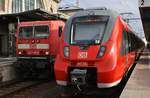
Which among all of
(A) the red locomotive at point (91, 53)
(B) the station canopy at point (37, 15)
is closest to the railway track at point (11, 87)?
(A) the red locomotive at point (91, 53)

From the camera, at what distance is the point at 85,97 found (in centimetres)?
1299

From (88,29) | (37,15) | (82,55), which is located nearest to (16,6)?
(37,15)

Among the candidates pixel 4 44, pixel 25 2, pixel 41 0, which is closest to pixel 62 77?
pixel 4 44

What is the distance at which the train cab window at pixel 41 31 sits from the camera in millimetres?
18438

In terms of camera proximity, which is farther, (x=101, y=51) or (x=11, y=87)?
(x=11, y=87)

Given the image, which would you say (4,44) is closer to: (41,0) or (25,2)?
(25,2)

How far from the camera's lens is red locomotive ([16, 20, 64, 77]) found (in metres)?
18.3

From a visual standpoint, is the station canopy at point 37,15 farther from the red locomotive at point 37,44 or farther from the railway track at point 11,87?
the railway track at point 11,87

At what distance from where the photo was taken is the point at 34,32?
61.3ft

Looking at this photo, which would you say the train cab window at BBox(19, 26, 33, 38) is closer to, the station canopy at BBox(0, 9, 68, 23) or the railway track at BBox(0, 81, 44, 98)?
the railway track at BBox(0, 81, 44, 98)

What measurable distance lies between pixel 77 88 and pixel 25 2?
1540 inches

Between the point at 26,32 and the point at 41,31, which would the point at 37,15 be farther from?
the point at 41,31

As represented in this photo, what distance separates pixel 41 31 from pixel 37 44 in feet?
2.14

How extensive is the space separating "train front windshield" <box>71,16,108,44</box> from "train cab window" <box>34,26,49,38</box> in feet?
18.8
